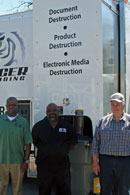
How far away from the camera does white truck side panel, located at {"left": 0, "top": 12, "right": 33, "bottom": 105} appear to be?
4660 mm

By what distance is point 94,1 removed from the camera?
12.3 feet

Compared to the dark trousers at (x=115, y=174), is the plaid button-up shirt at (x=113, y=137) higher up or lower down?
higher up

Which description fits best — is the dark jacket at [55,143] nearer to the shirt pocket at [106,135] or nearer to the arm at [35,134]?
the arm at [35,134]

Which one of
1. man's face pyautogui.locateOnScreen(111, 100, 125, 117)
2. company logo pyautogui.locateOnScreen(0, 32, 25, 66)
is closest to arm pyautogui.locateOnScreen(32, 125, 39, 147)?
man's face pyautogui.locateOnScreen(111, 100, 125, 117)

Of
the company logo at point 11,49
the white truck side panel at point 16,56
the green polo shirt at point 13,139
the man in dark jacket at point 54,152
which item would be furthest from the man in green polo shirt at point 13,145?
the company logo at point 11,49

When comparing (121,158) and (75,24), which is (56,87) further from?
(121,158)

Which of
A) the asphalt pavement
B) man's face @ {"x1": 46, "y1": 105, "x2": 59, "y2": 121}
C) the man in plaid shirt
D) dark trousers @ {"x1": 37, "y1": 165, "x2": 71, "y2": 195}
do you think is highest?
man's face @ {"x1": 46, "y1": 105, "x2": 59, "y2": 121}

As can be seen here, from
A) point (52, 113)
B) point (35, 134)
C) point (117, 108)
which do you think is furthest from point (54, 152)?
point (117, 108)

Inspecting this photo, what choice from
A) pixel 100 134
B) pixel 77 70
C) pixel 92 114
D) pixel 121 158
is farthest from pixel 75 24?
pixel 121 158

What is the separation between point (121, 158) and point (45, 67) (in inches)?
64.4

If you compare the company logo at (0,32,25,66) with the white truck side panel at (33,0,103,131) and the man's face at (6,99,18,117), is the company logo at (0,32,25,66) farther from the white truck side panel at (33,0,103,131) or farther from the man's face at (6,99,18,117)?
the man's face at (6,99,18,117)

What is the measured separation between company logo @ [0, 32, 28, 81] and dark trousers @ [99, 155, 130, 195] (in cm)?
210

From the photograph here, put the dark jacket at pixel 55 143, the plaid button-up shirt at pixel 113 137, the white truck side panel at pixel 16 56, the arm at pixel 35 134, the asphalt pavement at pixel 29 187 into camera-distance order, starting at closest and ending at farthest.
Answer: the plaid button-up shirt at pixel 113 137 → the dark jacket at pixel 55 143 → the arm at pixel 35 134 → the white truck side panel at pixel 16 56 → the asphalt pavement at pixel 29 187

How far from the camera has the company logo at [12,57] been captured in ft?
15.5
